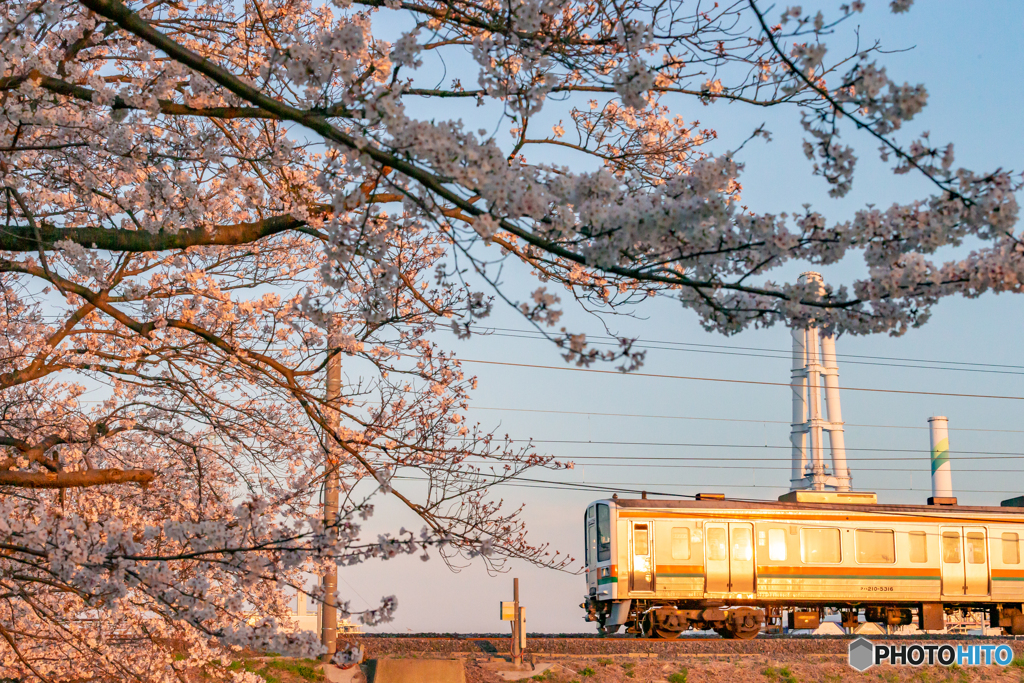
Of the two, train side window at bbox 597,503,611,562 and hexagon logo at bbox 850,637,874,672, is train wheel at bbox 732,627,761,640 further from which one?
train side window at bbox 597,503,611,562

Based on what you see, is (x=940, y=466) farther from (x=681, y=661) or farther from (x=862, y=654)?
(x=681, y=661)

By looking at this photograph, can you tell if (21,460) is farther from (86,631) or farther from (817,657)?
(817,657)

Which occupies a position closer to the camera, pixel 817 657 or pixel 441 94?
pixel 441 94

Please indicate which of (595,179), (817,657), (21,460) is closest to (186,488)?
(21,460)

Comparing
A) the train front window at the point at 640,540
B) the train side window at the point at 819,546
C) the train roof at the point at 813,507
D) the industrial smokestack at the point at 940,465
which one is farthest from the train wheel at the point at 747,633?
the industrial smokestack at the point at 940,465

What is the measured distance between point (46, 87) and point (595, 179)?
388 cm

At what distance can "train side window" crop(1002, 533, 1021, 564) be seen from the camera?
18578mm

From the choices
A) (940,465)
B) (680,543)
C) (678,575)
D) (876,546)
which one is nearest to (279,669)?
(678,575)

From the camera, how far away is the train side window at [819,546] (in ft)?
57.2

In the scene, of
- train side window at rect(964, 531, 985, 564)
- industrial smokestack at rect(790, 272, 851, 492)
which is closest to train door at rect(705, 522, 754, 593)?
train side window at rect(964, 531, 985, 564)

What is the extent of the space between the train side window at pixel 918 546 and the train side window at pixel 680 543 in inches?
188

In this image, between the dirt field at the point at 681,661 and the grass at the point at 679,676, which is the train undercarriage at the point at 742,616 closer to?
the dirt field at the point at 681,661

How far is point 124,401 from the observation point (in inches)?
344

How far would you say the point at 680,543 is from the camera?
16.9 meters
